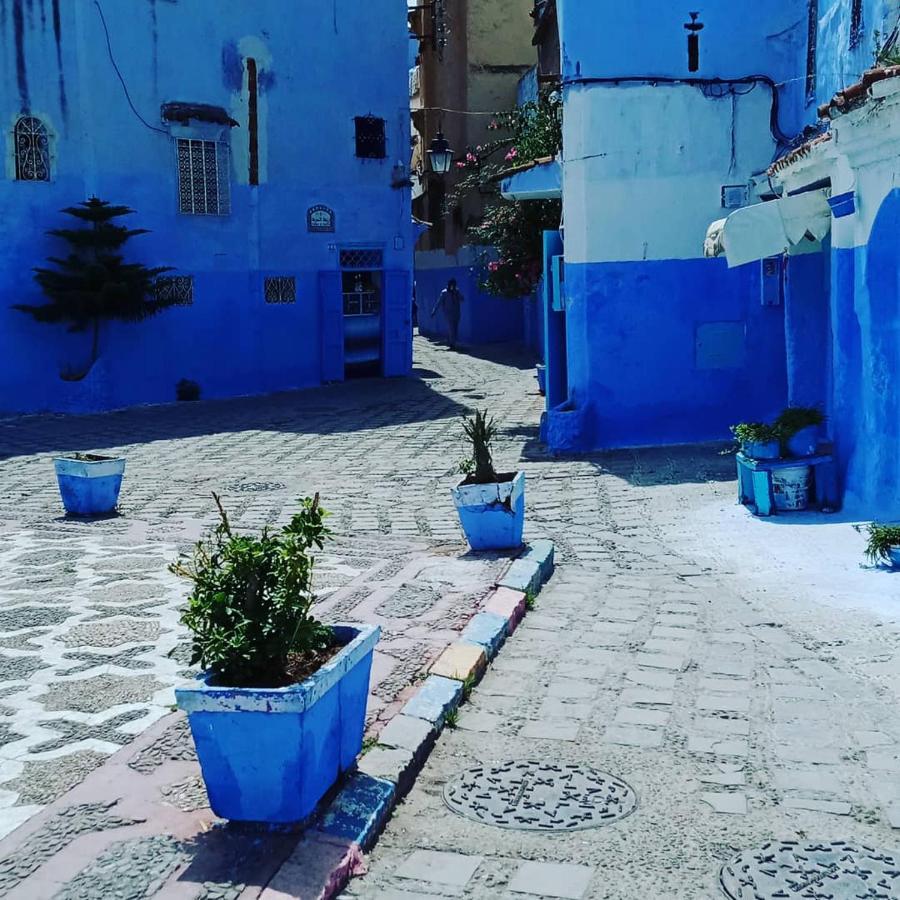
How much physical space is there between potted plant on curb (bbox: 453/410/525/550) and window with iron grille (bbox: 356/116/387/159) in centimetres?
1573

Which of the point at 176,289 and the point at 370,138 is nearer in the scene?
the point at 176,289

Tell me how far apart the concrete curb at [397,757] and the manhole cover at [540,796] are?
292 mm

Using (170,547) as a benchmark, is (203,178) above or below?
above

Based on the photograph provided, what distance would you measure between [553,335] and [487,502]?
7.07 meters

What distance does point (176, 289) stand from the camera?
21469 mm

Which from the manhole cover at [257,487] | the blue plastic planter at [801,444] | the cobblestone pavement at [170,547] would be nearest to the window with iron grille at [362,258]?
the cobblestone pavement at [170,547]

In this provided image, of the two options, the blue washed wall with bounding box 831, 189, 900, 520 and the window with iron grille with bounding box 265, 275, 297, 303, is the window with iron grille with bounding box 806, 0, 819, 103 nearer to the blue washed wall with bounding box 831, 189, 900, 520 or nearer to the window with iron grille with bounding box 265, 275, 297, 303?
→ the blue washed wall with bounding box 831, 189, 900, 520

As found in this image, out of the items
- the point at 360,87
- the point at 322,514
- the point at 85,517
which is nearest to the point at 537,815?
the point at 322,514

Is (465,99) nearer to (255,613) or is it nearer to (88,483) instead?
(88,483)

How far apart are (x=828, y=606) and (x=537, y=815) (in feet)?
11.9

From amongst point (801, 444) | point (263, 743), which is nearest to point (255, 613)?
point (263, 743)

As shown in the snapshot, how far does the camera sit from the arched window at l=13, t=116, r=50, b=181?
760 inches

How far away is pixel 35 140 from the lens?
1952 centimetres

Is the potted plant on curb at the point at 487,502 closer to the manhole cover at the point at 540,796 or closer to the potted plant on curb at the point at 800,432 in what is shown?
the potted plant on curb at the point at 800,432
